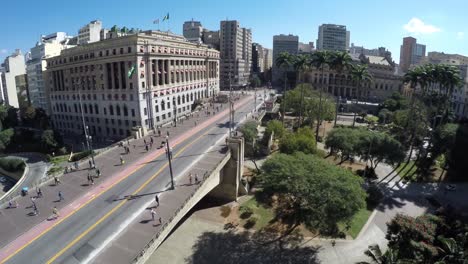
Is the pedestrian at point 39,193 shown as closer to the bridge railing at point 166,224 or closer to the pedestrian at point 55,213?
the pedestrian at point 55,213

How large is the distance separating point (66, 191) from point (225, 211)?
25.8 metres

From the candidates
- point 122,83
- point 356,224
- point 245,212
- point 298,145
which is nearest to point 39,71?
point 122,83

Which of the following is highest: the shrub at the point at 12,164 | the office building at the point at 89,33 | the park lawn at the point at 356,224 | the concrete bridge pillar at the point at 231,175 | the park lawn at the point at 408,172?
the office building at the point at 89,33

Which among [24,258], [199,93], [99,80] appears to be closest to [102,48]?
[99,80]

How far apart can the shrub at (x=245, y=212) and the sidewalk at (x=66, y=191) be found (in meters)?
19.5

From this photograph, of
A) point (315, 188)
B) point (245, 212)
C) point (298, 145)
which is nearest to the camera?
point (315, 188)

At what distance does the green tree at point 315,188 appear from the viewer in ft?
130

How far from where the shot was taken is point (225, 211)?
53.6 metres

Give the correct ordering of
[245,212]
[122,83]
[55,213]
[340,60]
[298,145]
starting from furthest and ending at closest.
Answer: [122,83] < [340,60] < [298,145] < [245,212] < [55,213]

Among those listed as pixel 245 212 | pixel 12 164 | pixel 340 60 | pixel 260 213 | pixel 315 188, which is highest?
pixel 340 60

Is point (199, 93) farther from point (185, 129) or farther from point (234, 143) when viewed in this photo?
point (234, 143)

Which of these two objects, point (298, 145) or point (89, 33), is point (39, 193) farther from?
point (89, 33)

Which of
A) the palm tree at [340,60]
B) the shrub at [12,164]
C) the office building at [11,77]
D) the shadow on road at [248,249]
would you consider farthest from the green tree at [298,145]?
the office building at [11,77]

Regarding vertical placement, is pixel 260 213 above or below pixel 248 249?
above
